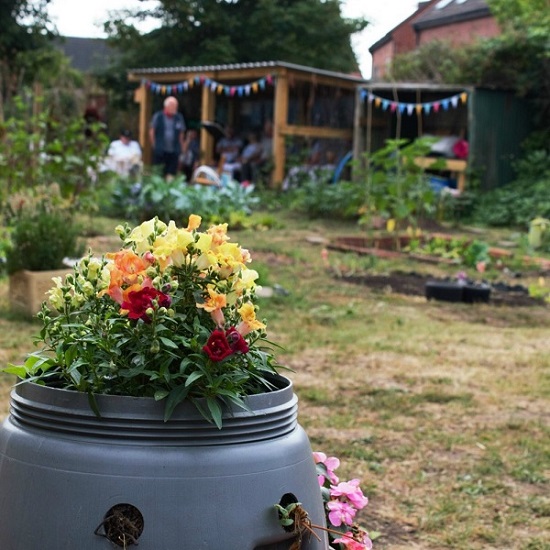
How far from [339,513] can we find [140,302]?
0.83m

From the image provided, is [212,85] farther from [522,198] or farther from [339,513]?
[339,513]

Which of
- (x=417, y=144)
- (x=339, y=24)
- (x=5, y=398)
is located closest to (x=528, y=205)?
(x=417, y=144)

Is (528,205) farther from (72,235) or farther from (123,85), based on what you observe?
(123,85)

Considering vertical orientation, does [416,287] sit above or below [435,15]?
below

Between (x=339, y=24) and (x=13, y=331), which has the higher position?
(x=339, y=24)

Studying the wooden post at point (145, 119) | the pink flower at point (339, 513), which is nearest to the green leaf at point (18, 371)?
the pink flower at point (339, 513)

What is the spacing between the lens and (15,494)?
1.90m

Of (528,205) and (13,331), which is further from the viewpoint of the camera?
(528,205)

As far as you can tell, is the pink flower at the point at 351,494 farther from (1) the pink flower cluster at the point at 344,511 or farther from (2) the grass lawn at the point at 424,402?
(2) the grass lawn at the point at 424,402

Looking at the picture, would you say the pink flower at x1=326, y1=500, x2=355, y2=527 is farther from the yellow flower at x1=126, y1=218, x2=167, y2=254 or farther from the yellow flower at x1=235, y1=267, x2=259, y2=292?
the yellow flower at x1=126, y1=218, x2=167, y2=254

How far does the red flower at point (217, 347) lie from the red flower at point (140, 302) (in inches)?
5.2

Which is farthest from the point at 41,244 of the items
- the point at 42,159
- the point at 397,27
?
the point at 397,27

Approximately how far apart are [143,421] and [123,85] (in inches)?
1298

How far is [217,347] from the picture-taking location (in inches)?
73.3
